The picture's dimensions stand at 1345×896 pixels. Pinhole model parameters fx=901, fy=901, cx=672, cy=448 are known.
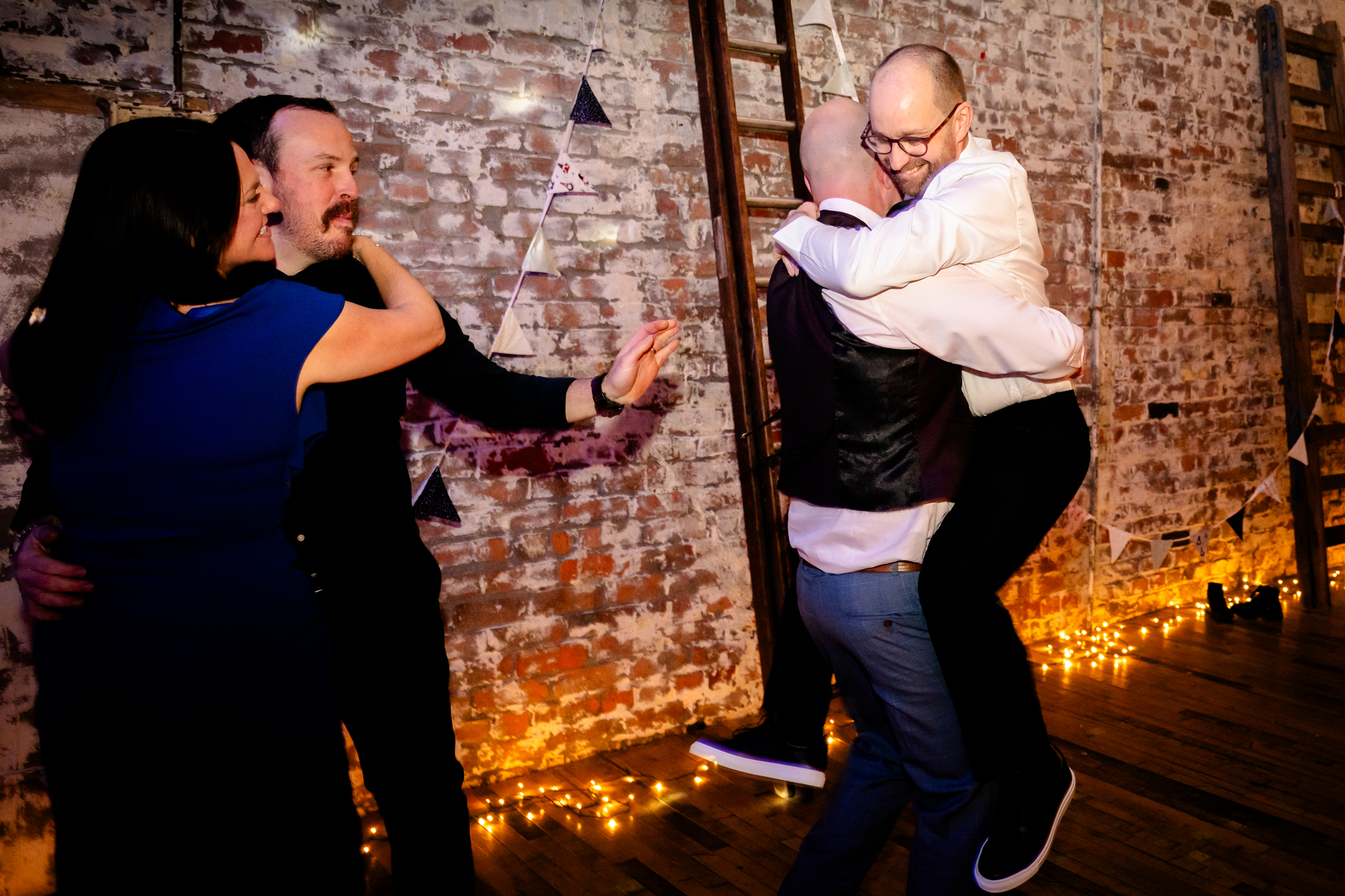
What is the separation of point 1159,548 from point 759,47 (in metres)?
3.09

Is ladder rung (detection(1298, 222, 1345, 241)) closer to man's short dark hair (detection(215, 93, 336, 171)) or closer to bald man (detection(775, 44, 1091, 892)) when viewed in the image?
bald man (detection(775, 44, 1091, 892))

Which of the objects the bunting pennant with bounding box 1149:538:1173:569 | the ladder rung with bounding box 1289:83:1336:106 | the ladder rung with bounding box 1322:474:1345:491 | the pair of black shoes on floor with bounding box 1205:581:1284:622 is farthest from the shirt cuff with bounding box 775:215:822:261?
the ladder rung with bounding box 1322:474:1345:491

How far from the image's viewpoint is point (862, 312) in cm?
157

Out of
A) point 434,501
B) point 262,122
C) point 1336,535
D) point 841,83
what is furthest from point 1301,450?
point 262,122

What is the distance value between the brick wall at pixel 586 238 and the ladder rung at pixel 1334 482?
146 centimetres

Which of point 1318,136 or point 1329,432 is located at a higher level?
point 1318,136

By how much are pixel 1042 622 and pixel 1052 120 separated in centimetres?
227

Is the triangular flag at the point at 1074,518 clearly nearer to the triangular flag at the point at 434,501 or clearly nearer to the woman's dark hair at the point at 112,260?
the triangular flag at the point at 434,501

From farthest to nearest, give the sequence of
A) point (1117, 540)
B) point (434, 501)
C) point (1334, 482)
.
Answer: point (1334, 482), point (1117, 540), point (434, 501)

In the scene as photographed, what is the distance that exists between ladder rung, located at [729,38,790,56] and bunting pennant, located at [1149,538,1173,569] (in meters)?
2.96

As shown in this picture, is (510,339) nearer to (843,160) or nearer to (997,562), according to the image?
(843,160)

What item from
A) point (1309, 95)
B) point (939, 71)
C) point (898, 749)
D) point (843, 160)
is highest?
point (1309, 95)

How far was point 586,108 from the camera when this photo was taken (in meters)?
2.89

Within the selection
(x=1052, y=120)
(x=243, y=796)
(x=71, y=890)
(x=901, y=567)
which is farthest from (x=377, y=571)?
(x=1052, y=120)
